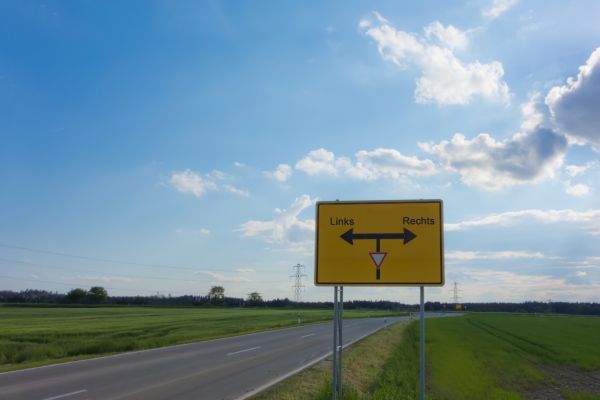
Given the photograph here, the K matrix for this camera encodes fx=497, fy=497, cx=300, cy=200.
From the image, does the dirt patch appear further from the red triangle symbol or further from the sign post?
the red triangle symbol

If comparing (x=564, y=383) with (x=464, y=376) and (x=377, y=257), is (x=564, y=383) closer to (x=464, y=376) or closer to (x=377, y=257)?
(x=464, y=376)

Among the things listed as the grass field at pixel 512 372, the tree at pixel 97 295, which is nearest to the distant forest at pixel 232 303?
the tree at pixel 97 295

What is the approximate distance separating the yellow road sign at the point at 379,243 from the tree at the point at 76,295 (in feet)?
457

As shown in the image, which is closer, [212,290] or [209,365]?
[209,365]

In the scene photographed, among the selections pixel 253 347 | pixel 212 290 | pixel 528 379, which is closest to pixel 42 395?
pixel 253 347

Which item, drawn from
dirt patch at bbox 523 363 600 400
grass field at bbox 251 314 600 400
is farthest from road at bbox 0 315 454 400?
dirt patch at bbox 523 363 600 400

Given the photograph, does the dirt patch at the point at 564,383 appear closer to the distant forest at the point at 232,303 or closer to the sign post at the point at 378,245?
the sign post at the point at 378,245

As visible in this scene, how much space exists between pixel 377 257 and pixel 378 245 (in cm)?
17

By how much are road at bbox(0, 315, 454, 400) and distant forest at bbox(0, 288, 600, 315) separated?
9781 cm

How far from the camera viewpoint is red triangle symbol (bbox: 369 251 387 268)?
6.59 m

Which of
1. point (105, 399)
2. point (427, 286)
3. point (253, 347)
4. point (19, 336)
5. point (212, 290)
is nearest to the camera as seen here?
point (427, 286)

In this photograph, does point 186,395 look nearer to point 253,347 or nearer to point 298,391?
point 298,391

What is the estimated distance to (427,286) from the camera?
634cm

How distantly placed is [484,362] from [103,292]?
138940mm
